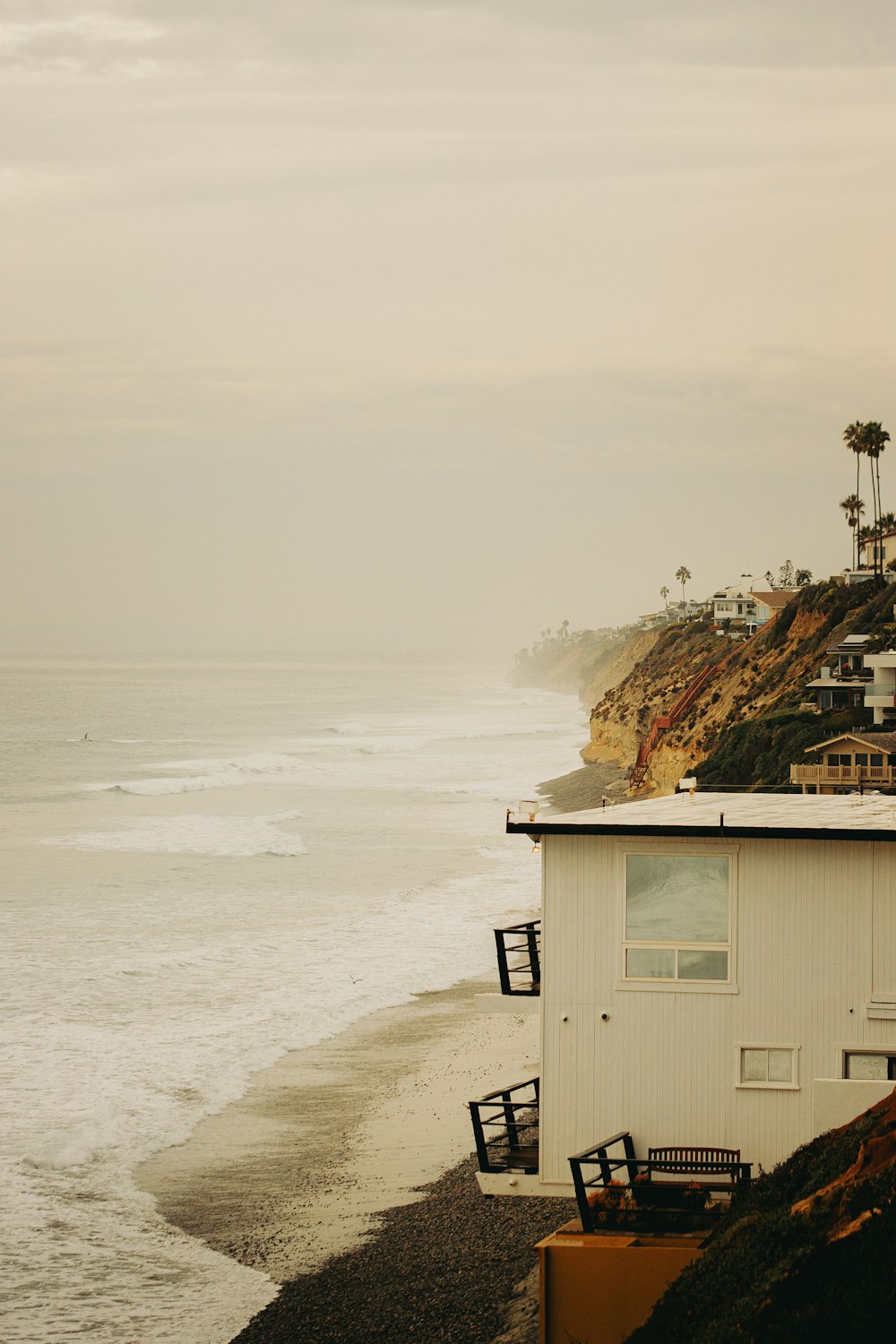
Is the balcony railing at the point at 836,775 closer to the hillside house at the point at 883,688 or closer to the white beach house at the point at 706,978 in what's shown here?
the hillside house at the point at 883,688

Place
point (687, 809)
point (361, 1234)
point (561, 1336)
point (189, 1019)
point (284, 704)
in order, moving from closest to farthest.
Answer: point (561, 1336) < point (687, 809) < point (361, 1234) < point (189, 1019) < point (284, 704)

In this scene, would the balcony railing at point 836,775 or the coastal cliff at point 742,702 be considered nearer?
the balcony railing at point 836,775

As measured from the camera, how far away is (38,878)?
147 feet

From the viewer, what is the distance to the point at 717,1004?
12.0 meters

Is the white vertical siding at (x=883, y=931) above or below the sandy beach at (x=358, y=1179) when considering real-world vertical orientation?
above

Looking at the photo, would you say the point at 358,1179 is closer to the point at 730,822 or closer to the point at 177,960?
the point at 730,822

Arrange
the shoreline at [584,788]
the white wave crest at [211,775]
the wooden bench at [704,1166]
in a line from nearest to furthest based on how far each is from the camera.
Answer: the wooden bench at [704,1166] → the shoreline at [584,788] → the white wave crest at [211,775]

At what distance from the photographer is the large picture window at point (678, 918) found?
39.3 ft

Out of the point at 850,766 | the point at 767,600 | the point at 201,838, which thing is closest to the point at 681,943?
the point at 850,766

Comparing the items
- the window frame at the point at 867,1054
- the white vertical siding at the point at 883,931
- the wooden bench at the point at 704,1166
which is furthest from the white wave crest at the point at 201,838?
the white vertical siding at the point at 883,931

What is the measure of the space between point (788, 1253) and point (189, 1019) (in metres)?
19.2

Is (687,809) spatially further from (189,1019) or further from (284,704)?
(284,704)

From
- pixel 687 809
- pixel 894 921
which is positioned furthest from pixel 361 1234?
pixel 894 921

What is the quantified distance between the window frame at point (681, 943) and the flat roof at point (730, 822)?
17 cm
